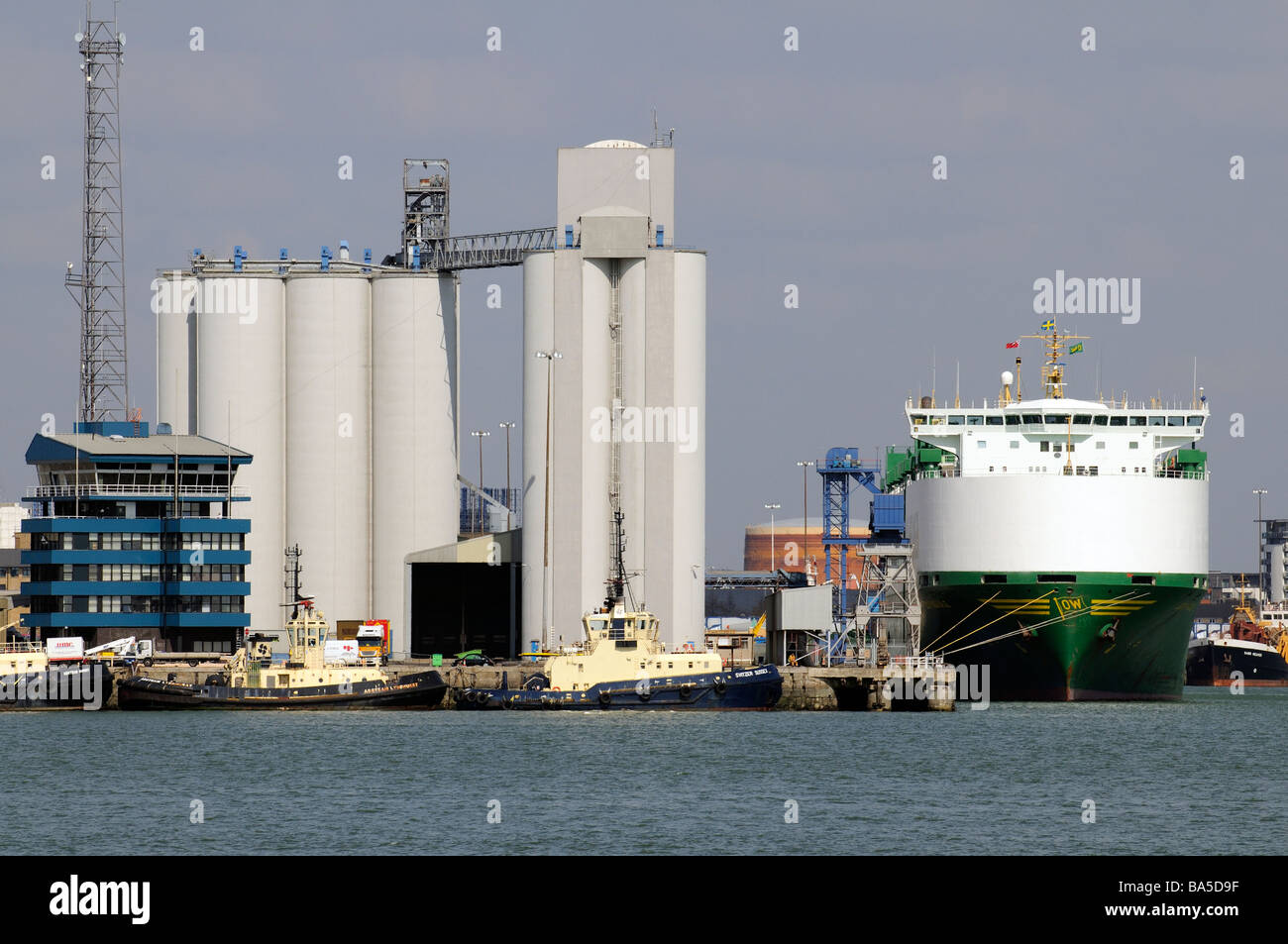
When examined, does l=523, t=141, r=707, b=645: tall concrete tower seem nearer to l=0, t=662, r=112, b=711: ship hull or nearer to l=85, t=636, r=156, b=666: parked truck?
l=85, t=636, r=156, b=666: parked truck

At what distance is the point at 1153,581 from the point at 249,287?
69.2 meters

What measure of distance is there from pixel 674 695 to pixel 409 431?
44.4 metres

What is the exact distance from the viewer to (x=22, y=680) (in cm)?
10594

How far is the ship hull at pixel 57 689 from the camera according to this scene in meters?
106

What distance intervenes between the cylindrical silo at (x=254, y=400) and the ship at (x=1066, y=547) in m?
50.2


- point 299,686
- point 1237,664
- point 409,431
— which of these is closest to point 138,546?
point 409,431

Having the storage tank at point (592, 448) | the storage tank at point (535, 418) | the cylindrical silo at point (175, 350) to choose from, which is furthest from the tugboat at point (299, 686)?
the cylindrical silo at point (175, 350)

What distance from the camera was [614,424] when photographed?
404 ft

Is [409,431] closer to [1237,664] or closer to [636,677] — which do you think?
[636,677]

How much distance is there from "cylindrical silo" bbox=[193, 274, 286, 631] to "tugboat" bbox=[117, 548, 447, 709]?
32238 mm

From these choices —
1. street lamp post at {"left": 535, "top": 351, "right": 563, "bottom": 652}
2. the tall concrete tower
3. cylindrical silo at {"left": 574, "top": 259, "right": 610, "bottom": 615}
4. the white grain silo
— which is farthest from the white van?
the white grain silo

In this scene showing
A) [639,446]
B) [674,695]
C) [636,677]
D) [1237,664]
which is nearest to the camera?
[674,695]
